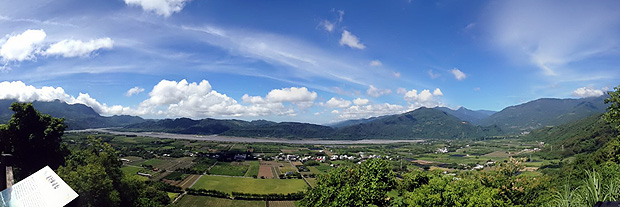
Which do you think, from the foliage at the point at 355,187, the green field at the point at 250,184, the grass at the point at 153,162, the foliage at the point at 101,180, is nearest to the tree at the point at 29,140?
the foliage at the point at 101,180

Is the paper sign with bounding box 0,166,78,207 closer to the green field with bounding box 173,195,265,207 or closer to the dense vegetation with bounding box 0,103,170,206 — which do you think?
the dense vegetation with bounding box 0,103,170,206

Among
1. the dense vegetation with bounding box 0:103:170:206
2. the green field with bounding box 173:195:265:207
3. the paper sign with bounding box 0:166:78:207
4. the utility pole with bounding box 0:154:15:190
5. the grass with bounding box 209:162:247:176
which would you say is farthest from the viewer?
the grass with bounding box 209:162:247:176

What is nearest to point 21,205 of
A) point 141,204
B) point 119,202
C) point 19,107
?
point 119,202

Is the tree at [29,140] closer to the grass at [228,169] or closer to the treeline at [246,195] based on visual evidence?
the treeline at [246,195]

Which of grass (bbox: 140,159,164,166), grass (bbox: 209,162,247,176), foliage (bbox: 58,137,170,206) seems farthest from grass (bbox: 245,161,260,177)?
Answer: foliage (bbox: 58,137,170,206)

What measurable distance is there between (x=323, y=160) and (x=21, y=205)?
9918cm

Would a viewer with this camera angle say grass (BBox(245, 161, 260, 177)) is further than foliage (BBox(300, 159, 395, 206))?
Yes

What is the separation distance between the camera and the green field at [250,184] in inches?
2157

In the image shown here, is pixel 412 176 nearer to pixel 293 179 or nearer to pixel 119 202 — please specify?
pixel 119 202

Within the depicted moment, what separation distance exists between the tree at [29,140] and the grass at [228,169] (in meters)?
50.0

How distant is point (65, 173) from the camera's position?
17406 millimetres

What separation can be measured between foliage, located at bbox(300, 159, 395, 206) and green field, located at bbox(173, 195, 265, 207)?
109 ft

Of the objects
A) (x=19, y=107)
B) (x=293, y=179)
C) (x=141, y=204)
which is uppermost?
(x=19, y=107)

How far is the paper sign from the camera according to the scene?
6302 millimetres
